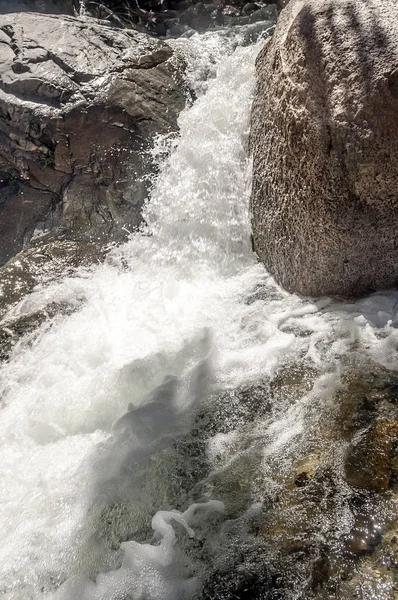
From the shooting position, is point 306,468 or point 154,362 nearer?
point 306,468

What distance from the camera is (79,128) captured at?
5156 millimetres

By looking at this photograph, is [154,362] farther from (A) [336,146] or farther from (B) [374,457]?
(A) [336,146]

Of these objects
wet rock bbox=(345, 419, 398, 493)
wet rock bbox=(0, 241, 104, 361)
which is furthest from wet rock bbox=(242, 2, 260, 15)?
wet rock bbox=(345, 419, 398, 493)

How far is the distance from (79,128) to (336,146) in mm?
3118

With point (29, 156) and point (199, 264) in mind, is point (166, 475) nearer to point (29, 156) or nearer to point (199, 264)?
point (199, 264)

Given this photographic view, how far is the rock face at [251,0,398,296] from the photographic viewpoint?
2998 mm

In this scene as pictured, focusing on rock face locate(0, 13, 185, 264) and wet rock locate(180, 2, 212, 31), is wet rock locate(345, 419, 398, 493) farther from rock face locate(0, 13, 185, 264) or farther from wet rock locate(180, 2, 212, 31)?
wet rock locate(180, 2, 212, 31)

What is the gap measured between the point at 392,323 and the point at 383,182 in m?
0.92

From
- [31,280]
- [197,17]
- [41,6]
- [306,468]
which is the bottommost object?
[306,468]

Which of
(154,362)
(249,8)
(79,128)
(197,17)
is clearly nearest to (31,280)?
(79,128)

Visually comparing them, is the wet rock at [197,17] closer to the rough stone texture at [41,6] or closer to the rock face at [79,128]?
the rough stone texture at [41,6]

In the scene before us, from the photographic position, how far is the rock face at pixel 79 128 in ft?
16.7

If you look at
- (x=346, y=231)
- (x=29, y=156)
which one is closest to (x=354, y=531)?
(x=346, y=231)

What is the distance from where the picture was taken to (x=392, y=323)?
3.14 meters
